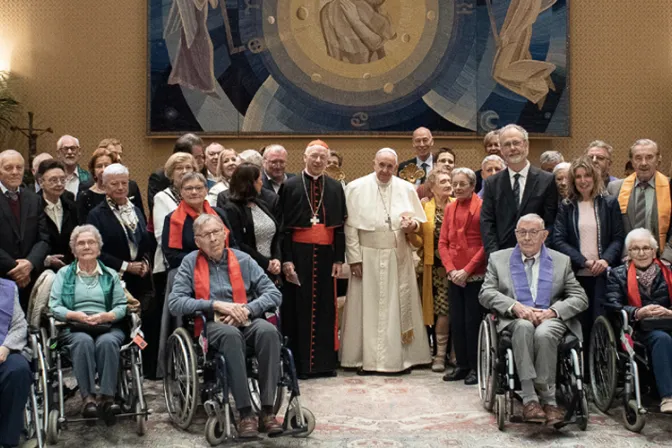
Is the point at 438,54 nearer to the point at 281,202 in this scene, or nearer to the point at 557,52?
the point at 557,52

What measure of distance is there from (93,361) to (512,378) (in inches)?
91.4

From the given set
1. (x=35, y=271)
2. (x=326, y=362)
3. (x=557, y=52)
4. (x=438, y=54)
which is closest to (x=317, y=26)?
(x=438, y=54)

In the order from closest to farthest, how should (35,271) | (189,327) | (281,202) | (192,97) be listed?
(189,327)
(35,271)
(281,202)
(192,97)

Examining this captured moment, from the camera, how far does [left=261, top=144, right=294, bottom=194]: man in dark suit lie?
657 cm

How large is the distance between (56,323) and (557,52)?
6145 millimetres

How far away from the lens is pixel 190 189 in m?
5.67

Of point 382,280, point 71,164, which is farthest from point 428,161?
point 71,164

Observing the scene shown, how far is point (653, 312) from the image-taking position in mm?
5211

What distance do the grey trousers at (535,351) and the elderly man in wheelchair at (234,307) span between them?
1.37 metres

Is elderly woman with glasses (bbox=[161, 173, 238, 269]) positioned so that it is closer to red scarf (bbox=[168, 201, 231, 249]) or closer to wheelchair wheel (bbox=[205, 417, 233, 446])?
red scarf (bbox=[168, 201, 231, 249])

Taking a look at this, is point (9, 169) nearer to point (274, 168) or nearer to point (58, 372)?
point (58, 372)

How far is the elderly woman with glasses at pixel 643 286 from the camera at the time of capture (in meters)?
5.21

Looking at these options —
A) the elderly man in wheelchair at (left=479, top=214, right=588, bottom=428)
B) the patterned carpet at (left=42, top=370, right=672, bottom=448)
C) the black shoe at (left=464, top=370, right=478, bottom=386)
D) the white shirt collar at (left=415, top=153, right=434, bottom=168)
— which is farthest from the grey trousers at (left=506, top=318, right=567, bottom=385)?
the white shirt collar at (left=415, top=153, right=434, bottom=168)

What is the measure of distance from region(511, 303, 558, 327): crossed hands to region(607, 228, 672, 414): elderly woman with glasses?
1.34 feet
